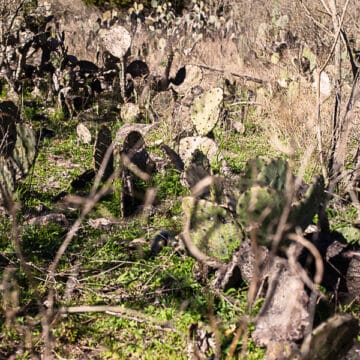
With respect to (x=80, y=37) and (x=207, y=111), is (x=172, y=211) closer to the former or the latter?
(x=207, y=111)

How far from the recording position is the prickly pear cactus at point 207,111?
3.63 metres

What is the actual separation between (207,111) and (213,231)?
4.95 feet

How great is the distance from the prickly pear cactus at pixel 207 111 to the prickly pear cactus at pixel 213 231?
4.69 ft

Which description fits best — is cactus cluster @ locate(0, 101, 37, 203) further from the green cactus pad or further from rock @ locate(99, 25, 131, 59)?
rock @ locate(99, 25, 131, 59)

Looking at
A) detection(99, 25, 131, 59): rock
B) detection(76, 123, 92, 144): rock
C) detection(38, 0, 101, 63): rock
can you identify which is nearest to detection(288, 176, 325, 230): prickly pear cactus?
detection(76, 123, 92, 144): rock

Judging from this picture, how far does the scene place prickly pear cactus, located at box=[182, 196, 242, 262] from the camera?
2.32 meters

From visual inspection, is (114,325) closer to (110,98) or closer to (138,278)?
(138,278)

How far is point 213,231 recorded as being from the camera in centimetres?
235

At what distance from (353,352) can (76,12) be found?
474 inches

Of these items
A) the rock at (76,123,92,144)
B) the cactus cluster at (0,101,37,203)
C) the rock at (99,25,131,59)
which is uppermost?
the rock at (99,25,131,59)

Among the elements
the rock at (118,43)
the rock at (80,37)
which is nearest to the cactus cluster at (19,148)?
the rock at (118,43)

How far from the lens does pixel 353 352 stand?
190 cm

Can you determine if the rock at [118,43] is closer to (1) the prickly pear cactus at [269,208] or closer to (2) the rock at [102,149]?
(2) the rock at [102,149]

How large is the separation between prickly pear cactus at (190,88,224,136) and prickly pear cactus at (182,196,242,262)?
56.3 inches
